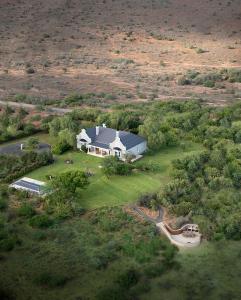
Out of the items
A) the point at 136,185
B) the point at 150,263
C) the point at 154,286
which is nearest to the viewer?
the point at 154,286

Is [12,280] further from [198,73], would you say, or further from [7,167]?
[198,73]

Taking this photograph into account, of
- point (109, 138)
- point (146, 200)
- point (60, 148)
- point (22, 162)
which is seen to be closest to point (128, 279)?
point (146, 200)

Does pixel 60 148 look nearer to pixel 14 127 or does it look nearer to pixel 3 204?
pixel 14 127

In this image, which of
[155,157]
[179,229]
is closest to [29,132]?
[155,157]

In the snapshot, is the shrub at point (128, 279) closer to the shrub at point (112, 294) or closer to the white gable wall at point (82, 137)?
the shrub at point (112, 294)

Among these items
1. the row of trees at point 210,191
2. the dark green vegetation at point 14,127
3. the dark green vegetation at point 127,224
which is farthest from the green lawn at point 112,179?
the dark green vegetation at point 14,127

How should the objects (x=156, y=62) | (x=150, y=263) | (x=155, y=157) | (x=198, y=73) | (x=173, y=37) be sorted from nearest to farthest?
(x=150, y=263) → (x=155, y=157) → (x=198, y=73) → (x=156, y=62) → (x=173, y=37)

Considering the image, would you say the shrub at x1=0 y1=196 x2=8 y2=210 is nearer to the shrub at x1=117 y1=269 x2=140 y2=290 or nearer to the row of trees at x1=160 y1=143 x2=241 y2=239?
the row of trees at x1=160 y1=143 x2=241 y2=239
